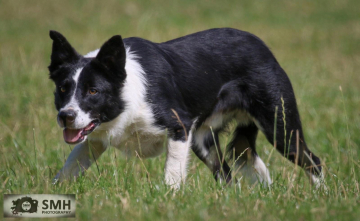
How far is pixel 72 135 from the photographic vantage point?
12.5ft

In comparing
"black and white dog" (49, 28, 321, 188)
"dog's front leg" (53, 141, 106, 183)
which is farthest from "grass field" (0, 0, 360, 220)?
"black and white dog" (49, 28, 321, 188)

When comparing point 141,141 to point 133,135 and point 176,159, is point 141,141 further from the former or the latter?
point 176,159

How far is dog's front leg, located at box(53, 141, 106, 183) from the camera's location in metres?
4.13

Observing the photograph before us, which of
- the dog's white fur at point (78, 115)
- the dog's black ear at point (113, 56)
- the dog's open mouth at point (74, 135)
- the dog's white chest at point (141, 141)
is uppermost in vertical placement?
the dog's black ear at point (113, 56)

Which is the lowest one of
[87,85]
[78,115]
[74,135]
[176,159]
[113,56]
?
[176,159]

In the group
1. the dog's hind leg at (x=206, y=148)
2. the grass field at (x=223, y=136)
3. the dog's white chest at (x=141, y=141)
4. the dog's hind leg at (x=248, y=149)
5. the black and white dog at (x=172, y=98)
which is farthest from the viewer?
the dog's hind leg at (x=248, y=149)

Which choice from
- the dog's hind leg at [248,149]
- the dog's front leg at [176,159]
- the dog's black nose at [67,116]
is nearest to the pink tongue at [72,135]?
the dog's black nose at [67,116]

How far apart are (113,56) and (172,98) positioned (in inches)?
25.6

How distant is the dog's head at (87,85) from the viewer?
150 inches

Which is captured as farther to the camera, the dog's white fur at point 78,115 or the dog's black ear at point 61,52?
the dog's black ear at point 61,52

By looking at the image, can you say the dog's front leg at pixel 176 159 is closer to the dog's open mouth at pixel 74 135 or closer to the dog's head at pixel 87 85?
the dog's head at pixel 87 85

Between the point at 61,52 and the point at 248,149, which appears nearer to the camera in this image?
the point at 61,52

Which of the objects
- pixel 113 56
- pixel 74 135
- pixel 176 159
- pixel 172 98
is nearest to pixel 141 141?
pixel 176 159

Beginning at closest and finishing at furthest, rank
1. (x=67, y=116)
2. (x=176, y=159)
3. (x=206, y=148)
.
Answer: (x=67, y=116), (x=176, y=159), (x=206, y=148)
